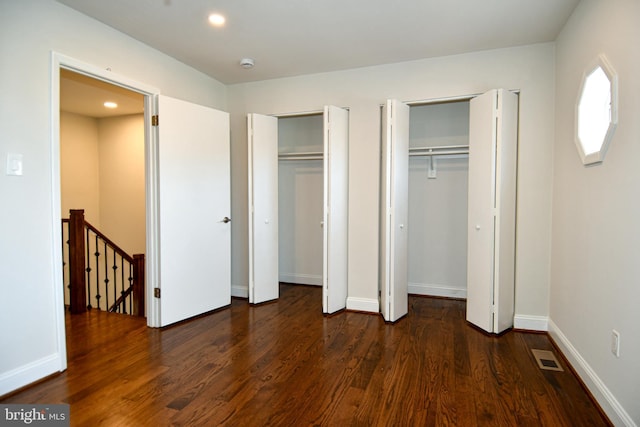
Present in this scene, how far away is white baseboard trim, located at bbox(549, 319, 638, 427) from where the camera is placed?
1.79m

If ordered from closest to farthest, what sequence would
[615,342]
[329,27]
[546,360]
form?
[615,342], [546,360], [329,27]

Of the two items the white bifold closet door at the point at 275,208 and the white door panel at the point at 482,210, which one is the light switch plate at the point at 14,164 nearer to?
the white bifold closet door at the point at 275,208

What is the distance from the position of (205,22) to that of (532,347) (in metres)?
3.66

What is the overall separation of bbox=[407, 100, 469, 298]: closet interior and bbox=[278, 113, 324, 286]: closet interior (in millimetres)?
1224

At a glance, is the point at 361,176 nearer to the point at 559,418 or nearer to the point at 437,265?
the point at 437,265

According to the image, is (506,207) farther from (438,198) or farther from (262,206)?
(262,206)

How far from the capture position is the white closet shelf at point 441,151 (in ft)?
13.1

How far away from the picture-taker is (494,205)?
3086 millimetres

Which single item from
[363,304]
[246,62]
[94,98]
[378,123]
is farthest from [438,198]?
[94,98]

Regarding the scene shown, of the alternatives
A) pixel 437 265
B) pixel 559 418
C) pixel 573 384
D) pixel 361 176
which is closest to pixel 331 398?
pixel 559 418

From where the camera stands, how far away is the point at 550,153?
3.10 meters

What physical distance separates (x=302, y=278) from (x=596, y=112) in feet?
11.9

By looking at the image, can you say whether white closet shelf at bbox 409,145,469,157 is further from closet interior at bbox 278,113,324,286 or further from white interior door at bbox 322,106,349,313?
closet interior at bbox 278,113,324,286

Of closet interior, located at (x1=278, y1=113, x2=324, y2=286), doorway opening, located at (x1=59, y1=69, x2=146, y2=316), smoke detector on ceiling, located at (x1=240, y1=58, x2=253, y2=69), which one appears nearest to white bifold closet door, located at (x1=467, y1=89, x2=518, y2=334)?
closet interior, located at (x1=278, y1=113, x2=324, y2=286)
